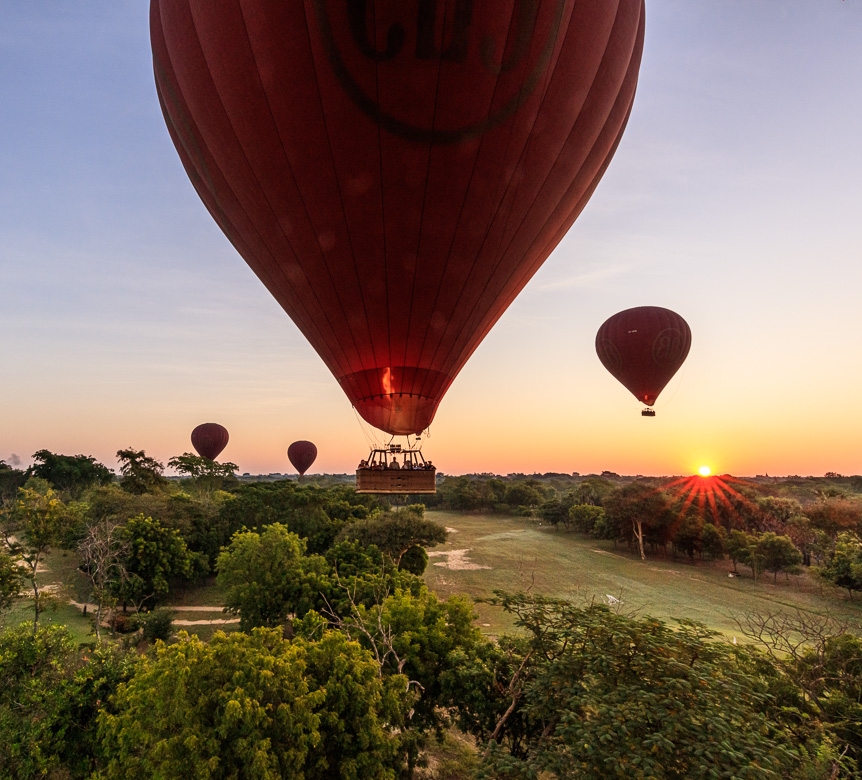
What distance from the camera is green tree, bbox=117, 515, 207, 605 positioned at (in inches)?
853

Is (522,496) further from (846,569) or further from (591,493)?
(846,569)

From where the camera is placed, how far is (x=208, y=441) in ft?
197

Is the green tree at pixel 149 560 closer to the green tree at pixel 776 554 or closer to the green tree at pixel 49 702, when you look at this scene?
the green tree at pixel 49 702

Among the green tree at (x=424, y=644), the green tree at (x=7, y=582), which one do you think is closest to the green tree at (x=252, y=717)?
the green tree at (x=424, y=644)

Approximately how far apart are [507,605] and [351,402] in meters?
6.84

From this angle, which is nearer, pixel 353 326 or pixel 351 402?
pixel 353 326

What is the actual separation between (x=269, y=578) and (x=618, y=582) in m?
25.9

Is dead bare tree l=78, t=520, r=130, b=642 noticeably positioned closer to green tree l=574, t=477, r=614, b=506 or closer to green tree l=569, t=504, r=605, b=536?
green tree l=569, t=504, r=605, b=536

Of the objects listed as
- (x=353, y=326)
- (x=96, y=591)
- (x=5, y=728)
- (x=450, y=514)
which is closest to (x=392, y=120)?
(x=353, y=326)

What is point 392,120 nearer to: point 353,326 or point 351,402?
point 353,326

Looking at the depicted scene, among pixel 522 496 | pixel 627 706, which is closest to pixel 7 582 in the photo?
pixel 627 706

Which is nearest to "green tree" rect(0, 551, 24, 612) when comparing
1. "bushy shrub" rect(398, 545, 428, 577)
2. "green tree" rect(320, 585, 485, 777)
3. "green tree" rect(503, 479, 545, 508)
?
"green tree" rect(320, 585, 485, 777)

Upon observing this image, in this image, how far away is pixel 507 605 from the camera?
1079 centimetres

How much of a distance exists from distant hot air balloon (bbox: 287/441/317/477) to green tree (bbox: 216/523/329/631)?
2114 inches
